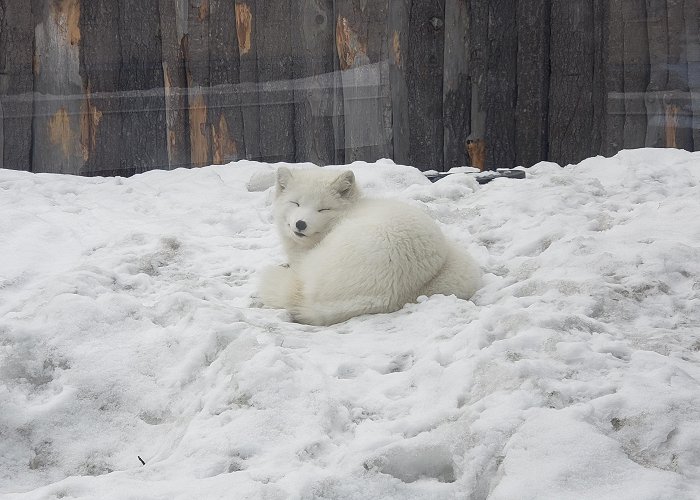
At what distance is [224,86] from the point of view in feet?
22.0

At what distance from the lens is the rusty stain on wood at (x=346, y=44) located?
6430 mm

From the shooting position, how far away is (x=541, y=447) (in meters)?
2.14

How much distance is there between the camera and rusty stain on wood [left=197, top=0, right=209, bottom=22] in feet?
21.6

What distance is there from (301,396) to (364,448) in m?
0.41

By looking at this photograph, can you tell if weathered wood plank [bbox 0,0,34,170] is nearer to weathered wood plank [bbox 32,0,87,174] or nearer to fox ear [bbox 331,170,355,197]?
weathered wood plank [bbox 32,0,87,174]

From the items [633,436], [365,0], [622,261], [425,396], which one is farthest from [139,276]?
[365,0]

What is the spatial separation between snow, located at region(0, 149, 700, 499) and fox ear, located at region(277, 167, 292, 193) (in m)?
0.59

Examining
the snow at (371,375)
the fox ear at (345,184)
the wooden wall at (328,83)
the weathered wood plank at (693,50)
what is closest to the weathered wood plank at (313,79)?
the wooden wall at (328,83)

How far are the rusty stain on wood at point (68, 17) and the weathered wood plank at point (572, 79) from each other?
413 centimetres

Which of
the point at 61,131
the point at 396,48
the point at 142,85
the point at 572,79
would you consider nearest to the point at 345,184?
the point at 396,48

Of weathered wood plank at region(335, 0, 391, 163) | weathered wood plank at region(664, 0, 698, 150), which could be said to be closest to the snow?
weathered wood plank at region(664, 0, 698, 150)

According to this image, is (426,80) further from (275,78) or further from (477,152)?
(275,78)

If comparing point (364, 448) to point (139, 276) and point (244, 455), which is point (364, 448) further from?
point (139, 276)

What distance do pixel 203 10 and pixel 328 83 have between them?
4.25 ft
